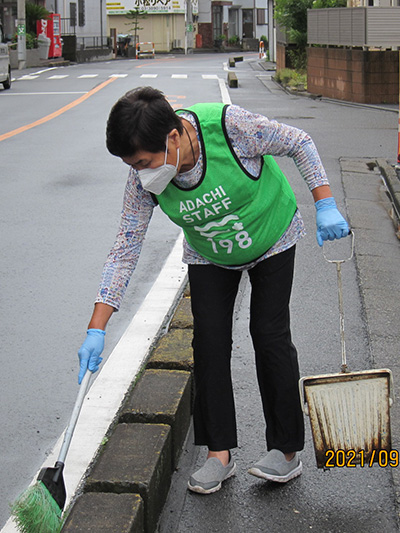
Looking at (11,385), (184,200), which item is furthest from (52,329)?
(184,200)

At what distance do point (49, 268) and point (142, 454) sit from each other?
3510 millimetres

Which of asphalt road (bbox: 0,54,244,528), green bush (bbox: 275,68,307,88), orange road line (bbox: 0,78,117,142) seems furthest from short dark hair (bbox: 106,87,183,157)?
green bush (bbox: 275,68,307,88)

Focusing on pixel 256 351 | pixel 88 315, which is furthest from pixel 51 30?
pixel 256 351

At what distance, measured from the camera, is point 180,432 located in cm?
370

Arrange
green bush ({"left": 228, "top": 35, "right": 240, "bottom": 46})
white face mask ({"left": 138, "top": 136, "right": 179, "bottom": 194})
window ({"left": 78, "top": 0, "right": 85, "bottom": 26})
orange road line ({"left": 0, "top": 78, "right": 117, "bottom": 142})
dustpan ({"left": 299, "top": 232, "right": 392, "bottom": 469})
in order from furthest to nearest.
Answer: green bush ({"left": 228, "top": 35, "right": 240, "bottom": 46}) → window ({"left": 78, "top": 0, "right": 85, "bottom": 26}) → orange road line ({"left": 0, "top": 78, "right": 117, "bottom": 142}) → dustpan ({"left": 299, "top": 232, "right": 392, "bottom": 469}) → white face mask ({"left": 138, "top": 136, "right": 179, "bottom": 194})

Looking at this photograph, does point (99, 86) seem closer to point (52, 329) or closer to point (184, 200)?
point (52, 329)

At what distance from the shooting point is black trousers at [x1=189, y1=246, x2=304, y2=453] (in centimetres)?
334

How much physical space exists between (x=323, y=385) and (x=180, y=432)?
81cm

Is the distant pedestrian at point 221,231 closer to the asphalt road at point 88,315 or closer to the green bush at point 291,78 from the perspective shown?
the asphalt road at point 88,315

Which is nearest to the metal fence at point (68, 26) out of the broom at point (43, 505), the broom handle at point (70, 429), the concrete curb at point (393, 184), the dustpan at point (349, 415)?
the concrete curb at point (393, 184)

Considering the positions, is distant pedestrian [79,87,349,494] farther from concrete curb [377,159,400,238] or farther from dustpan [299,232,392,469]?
Answer: concrete curb [377,159,400,238]

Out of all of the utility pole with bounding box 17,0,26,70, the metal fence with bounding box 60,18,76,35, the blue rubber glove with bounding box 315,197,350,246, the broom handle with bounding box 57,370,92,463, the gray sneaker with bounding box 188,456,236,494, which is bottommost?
the gray sneaker with bounding box 188,456,236,494

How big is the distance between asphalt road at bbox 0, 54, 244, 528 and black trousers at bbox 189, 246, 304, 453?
77 centimetres

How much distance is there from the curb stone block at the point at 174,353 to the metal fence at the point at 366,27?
1626cm
